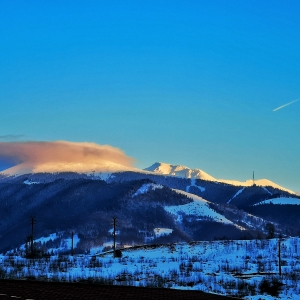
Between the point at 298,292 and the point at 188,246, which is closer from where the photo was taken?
the point at 298,292

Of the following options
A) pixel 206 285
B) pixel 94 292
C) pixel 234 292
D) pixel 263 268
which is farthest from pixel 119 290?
pixel 263 268

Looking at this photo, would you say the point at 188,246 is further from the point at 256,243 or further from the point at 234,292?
the point at 234,292

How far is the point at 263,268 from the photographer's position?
52.9 m

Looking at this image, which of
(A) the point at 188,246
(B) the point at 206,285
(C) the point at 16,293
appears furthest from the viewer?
(A) the point at 188,246

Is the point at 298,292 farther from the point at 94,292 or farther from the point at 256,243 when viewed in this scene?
the point at 256,243

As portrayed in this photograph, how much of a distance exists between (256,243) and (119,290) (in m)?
71.4

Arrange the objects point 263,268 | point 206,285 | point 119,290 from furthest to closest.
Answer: point 263,268
point 206,285
point 119,290

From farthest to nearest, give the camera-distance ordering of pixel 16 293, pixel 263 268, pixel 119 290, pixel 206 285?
pixel 263 268, pixel 206 285, pixel 119 290, pixel 16 293

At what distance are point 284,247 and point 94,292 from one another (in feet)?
230

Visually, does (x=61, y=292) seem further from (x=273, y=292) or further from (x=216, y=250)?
(x=216, y=250)

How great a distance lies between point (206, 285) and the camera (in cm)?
3238

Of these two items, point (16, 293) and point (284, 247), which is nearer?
point (16, 293)

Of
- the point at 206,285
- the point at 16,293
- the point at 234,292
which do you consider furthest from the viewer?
the point at 206,285

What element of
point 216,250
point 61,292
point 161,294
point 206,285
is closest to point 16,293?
point 61,292
